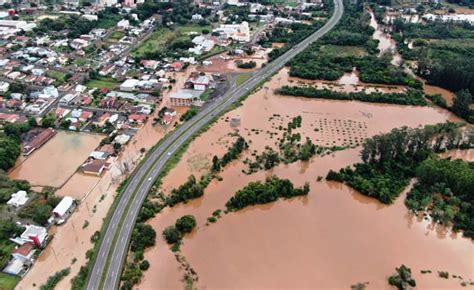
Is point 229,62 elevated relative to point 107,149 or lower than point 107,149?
elevated

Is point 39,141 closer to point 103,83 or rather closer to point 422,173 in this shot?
point 103,83

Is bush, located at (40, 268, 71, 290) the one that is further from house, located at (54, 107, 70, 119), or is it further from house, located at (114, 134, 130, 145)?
house, located at (54, 107, 70, 119)

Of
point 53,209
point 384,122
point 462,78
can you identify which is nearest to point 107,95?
point 53,209

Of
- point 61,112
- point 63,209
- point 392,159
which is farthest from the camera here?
point 61,112

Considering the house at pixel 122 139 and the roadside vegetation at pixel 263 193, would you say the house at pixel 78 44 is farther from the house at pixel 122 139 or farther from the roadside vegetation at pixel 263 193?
the roadside vegetation at pixel 263 193

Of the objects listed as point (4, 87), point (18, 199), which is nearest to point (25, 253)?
point (18, 199)
